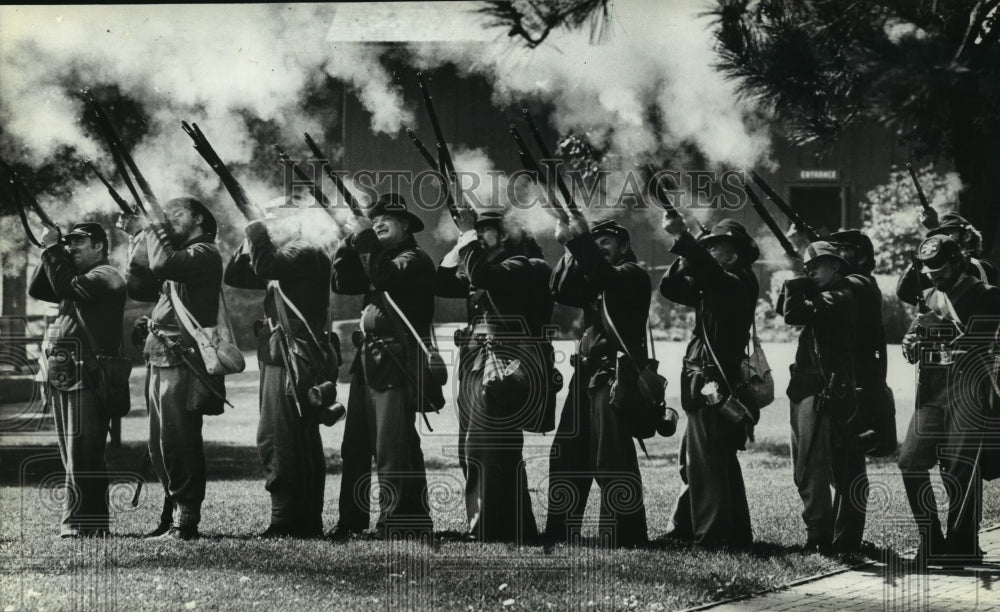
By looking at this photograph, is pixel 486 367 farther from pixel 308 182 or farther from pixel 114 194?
pixel 114 194

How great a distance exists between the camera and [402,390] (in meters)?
8.84

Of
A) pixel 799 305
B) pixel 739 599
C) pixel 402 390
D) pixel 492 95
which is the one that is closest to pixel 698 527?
pixel 739 599

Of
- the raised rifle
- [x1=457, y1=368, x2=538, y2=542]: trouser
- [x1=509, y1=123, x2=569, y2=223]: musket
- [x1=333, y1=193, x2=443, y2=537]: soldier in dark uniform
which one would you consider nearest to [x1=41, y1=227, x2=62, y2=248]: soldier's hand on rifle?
[x1=333, y1=193, x2=443, y2=537]: soldier in dark uniform

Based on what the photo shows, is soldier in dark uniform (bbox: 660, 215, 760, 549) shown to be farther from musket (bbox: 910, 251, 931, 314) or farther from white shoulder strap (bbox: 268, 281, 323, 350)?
white shoulder strap (bbox: 268, 281, 323, 350)

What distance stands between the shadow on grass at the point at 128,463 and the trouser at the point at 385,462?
23 cm

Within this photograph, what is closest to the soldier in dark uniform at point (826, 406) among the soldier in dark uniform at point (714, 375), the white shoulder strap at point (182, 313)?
the soldier in dark uniform at point (714, 375)

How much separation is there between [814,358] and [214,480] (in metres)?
4.50

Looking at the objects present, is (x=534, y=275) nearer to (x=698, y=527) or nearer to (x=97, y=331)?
(x=698, y=527)

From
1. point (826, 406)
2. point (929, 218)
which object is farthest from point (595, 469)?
point (929, 218)

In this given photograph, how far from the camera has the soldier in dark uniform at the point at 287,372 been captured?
888 centimetres

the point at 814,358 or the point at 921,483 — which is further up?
the point at 814,358

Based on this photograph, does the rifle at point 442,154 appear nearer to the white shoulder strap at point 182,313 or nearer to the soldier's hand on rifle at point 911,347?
the white shoulder strap at point 182,313

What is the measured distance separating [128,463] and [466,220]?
9.88ft

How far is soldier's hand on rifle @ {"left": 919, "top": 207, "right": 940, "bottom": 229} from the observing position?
9.18m
